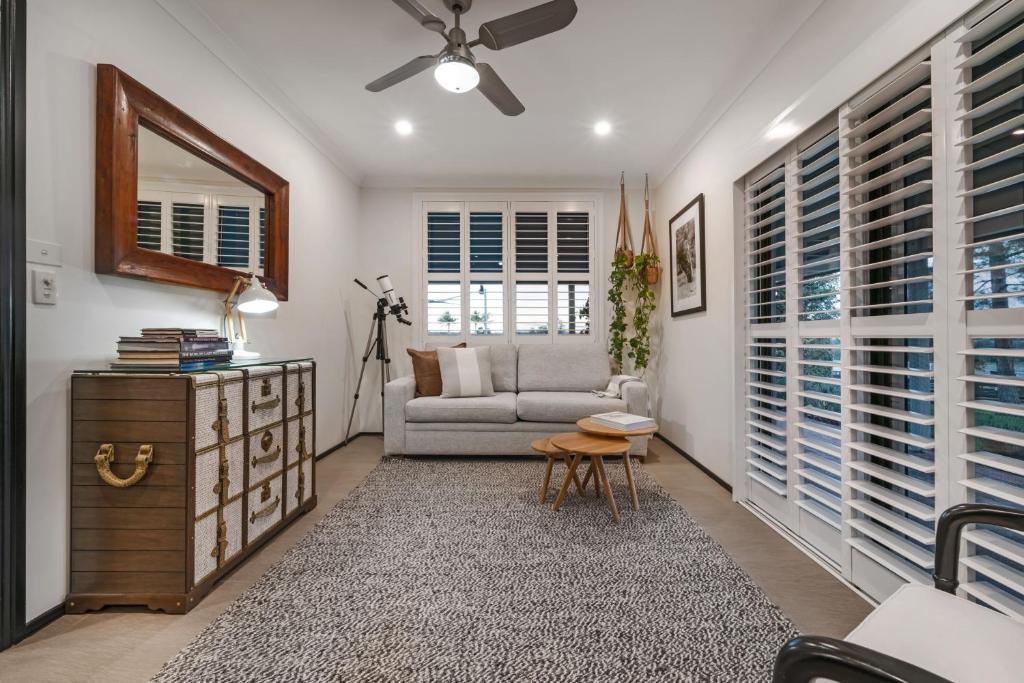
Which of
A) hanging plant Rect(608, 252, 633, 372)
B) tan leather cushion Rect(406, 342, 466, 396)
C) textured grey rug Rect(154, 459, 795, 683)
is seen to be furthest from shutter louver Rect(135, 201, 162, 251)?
hanging plant Rect(608, 252, 633, 372)

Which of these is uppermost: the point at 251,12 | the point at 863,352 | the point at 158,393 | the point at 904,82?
the point at 251,12

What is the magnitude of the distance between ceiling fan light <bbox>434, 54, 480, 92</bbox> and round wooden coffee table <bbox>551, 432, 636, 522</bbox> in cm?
195

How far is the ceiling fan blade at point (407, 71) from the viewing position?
219 cm

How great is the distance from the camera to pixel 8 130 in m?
1.46

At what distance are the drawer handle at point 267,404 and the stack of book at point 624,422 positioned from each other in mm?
1859

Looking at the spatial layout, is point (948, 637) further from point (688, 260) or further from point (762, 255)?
point (688, 260)

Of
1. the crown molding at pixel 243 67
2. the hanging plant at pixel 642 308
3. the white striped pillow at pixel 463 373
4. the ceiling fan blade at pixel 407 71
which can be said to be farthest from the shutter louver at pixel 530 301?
the ceiling fan blade at pixel 407 71

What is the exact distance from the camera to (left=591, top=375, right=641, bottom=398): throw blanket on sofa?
13.0 feet

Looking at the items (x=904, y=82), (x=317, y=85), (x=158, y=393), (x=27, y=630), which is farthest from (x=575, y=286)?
(x=27, y=630)

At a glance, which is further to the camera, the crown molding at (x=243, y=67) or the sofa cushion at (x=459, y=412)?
the sofa cushion at (x=459, y=412)

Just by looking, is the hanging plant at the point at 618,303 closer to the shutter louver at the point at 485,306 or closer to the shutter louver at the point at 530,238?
the shutter louver at the point at 530,238

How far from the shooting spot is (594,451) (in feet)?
8.07

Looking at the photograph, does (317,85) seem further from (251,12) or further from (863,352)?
(863,352)

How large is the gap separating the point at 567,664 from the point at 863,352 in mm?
1670
